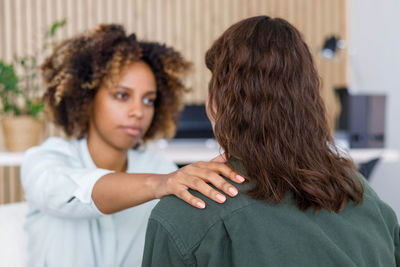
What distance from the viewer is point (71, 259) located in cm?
118

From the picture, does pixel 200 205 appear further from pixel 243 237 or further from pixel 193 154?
pixel 193 154

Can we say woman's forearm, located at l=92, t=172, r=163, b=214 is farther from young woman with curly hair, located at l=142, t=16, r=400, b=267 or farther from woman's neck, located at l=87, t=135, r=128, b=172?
woman's neck, located at l=87, t=135, r=128, b=172

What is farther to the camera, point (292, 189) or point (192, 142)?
point (192, 142)

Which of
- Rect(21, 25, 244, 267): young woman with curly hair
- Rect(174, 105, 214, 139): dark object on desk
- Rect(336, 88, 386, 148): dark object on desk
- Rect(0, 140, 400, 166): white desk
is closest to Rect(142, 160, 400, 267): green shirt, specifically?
Rect(21, 25, 244, 267): young woman with curly hair

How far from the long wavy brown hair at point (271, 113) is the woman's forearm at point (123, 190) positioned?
24 cm

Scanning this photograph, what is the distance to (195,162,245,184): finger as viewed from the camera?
0.75m

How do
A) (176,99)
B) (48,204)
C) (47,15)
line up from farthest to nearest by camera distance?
(47,15)
(176,99)
(48,204)

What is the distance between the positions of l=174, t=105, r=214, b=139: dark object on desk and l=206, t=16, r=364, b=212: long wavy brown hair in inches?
82.2

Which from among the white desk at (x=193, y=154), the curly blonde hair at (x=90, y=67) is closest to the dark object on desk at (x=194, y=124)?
the white desk at (x=193, y=154)

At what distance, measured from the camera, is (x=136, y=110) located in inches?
54.8

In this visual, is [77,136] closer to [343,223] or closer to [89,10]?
[343,223]

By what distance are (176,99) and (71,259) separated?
759 mm

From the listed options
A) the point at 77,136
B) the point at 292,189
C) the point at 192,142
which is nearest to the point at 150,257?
the point at 292,189

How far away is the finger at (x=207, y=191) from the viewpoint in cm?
72
